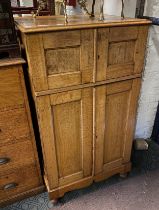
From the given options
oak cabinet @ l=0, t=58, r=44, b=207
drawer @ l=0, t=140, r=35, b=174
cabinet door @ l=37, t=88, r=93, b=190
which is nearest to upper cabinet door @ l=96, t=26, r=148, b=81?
cabinet door @ l=37, t=88, r=93, b=190

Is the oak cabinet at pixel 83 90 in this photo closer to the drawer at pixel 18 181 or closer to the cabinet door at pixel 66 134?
the cabinet door at pixel 66 134

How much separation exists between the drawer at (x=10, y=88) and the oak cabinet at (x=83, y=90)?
0.33 ft

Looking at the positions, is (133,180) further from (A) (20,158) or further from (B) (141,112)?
(A) (20,158)

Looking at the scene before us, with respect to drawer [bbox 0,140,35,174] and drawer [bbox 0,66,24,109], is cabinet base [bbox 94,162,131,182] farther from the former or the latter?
drawer [bbox 0,66,24,109]

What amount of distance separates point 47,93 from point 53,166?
51 centimetres

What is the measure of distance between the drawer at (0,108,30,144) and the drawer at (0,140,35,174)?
5 cm

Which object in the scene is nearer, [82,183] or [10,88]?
[10,88]

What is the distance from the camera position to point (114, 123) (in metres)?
1.35

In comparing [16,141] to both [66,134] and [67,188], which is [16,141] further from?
[67,188]

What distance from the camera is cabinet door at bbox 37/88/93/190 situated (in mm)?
1112

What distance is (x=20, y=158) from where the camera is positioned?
1.32 metres

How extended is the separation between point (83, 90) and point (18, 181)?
2.59 feet

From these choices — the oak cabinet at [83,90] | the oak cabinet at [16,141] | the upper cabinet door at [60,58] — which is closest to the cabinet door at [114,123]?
the oak cabinet at [83,90]

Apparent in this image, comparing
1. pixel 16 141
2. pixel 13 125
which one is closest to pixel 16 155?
pixel 16 141
